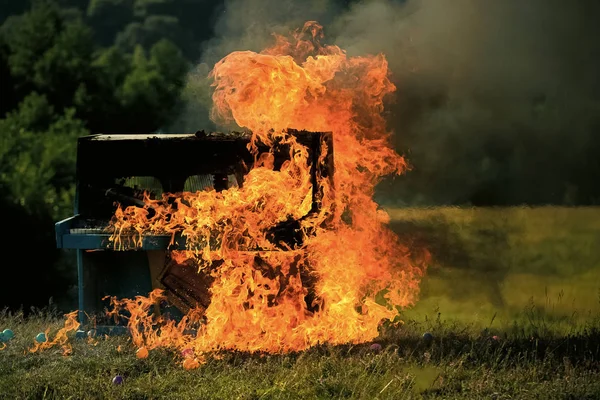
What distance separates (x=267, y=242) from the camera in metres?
9.18

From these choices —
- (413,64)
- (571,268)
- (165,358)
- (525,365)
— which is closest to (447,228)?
(571,268)

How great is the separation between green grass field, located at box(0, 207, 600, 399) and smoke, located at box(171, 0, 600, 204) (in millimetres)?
477

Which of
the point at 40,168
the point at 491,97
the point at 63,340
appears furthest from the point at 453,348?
the point at 40,168

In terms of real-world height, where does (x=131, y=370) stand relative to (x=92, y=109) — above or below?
below

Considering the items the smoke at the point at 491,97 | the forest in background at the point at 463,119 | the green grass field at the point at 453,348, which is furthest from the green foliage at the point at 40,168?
the green grass field at the point at 453,348

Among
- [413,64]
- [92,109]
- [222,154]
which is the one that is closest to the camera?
[222,154]

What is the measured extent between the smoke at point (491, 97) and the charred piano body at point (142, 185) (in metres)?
3.33

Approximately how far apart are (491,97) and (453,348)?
494 centimetres

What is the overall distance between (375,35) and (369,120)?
2202 mm

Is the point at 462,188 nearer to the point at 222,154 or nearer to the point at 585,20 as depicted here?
the point at 585,20

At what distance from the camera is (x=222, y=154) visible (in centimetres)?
1001

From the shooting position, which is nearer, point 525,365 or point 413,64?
point 525,365

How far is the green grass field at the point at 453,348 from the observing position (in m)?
7.96

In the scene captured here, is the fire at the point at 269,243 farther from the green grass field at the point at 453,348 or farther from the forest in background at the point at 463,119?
the forest in background at the point at 463,119
